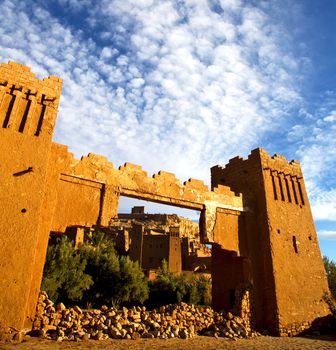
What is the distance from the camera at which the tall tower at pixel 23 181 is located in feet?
24.0

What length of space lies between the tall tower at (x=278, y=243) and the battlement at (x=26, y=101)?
8007 mm

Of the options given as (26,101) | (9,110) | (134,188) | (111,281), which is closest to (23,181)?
(9,110)

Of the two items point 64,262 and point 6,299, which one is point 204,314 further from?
point 64,262

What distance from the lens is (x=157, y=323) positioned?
32.0 ft

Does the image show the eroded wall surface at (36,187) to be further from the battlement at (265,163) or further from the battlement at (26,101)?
the battlement at (265,163)

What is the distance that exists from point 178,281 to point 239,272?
16906mm

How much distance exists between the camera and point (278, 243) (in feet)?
41.8

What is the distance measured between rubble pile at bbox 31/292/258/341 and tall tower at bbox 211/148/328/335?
61.7 inches

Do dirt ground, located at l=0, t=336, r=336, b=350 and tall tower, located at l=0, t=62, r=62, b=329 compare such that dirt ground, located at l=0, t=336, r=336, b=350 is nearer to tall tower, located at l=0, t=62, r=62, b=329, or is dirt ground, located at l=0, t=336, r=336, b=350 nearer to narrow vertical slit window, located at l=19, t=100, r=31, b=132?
tall tower, located at l=0, t=62, r=62, b=329

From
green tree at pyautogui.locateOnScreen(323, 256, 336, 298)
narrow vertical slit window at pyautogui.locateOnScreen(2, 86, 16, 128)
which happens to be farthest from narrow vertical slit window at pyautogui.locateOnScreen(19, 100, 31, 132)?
green tree at pyautogui.locateOnScreen(323, 256, 336, 298)

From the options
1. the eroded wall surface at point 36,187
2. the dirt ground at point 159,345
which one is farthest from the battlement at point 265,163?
the dirt ground at point 159,345

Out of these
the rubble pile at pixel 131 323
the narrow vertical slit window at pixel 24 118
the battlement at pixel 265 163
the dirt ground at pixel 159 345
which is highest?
the battlement at pixel 265 163

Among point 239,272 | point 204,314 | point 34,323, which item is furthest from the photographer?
point 239,272

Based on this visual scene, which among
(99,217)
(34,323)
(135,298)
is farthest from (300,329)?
(135,298)
